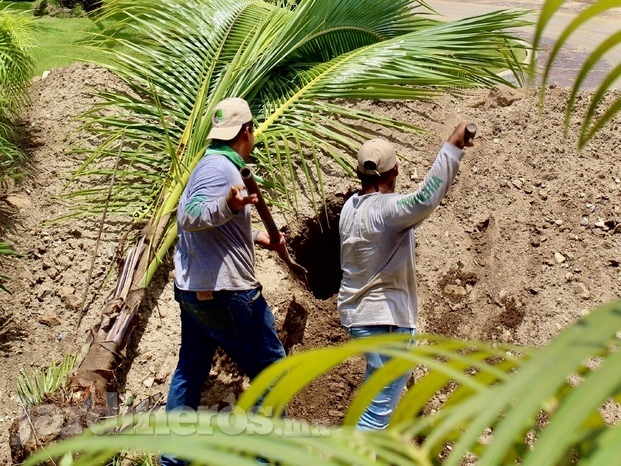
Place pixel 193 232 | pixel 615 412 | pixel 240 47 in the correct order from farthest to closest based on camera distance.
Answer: pixel 240 47 < pixel 615 412 < pixel 193 232

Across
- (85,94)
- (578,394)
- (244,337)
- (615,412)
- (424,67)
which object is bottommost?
(615,412)

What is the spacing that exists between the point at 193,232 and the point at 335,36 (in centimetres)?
293

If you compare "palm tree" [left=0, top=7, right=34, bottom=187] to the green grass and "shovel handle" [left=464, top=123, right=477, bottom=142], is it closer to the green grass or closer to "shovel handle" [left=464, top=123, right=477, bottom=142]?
the green grass

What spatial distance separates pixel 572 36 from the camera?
13.9 m

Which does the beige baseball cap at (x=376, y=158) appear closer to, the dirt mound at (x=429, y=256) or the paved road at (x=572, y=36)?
the dirt mound at (x=429, y=256)

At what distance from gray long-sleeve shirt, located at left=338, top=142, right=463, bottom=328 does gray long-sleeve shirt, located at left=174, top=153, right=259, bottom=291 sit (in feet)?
1.39

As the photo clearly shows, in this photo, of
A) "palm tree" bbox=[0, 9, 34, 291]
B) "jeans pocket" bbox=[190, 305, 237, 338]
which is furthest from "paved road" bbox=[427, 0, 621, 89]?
"jeans pocket" bbox=[190, 305, 237, 338]

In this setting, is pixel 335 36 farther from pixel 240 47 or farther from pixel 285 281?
pixel 285 281

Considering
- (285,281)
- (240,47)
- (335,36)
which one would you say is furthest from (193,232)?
(335,36)

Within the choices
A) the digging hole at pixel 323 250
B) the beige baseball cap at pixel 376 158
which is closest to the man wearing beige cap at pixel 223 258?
the beige baseball cap at pixel 376 158

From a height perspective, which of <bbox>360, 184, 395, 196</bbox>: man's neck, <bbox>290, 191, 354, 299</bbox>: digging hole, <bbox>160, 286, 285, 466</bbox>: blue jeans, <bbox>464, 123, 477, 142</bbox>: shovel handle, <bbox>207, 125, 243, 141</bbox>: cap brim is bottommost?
<bbox>290, 191, 354, 299</bbox>: digging hole

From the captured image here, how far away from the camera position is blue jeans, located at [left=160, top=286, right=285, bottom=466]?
336 centimetres

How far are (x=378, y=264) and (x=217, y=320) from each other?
28.5 inches

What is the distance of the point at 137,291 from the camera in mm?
4348
